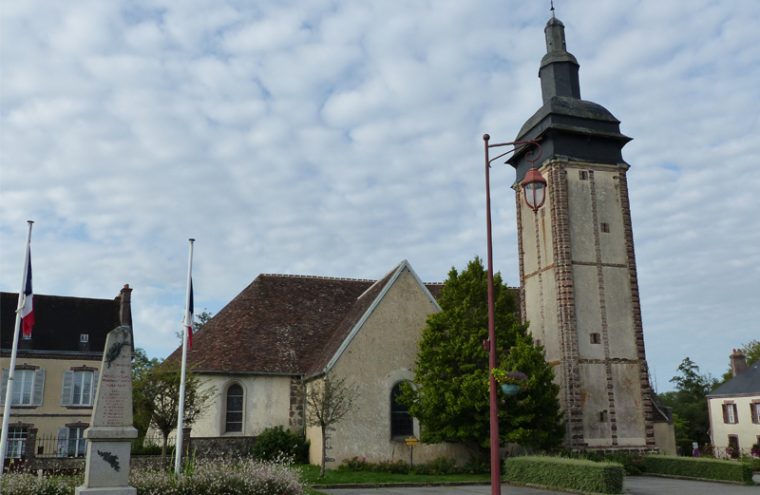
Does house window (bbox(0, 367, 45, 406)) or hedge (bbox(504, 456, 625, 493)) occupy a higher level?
house window (bbox(0, 367, 45, 406))

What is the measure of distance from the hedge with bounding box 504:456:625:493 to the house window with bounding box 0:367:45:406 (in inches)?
1048

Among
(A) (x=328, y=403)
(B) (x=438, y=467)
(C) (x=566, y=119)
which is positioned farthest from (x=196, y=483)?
(C) (x=566, y=119)

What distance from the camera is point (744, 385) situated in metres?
46.1

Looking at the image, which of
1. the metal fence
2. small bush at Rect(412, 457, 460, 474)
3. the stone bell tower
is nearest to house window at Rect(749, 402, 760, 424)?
the stone bell tower

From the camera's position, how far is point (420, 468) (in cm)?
2489

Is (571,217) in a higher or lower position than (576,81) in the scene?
lower

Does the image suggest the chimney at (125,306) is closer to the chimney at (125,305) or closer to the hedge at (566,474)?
the chimney at (125,305)

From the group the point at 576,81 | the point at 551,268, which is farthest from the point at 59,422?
the point at 576,81

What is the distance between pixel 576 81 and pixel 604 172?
452cm

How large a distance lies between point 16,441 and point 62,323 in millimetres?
7215

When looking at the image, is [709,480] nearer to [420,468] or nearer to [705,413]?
[420,468]

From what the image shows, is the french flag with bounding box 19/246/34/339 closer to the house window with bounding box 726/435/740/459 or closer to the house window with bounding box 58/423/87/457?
the house window with bounding box 58/423/87/457

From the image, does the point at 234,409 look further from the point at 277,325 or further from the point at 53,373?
the point at 53,373

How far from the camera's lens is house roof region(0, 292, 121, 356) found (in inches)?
1474
